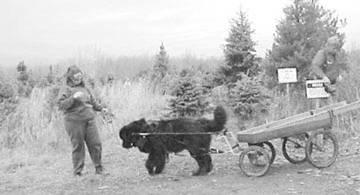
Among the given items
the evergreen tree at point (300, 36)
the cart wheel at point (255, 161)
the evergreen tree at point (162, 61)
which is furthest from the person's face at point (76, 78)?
the evergreen tree at point (162, 61)

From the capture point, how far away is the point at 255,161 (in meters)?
6.86

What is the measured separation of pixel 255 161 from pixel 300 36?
182 inches

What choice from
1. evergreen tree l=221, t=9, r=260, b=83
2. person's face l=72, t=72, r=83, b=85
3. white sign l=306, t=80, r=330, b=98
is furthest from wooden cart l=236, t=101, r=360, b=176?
evergreen tree l=221, t=9, r=260, b=83

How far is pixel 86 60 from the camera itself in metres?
13.7

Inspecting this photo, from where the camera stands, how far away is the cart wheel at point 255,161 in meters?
6.67

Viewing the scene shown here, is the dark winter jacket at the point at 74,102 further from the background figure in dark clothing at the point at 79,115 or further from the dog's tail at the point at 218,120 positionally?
the dog's tail at the point at 218,120

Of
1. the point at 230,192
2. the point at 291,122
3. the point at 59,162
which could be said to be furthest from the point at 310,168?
the point at 59,162

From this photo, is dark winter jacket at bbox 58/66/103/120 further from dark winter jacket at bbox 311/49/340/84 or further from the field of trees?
dark winter jacket at bbox 311/49/340/84

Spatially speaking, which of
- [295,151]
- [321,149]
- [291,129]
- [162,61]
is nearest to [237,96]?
[295,151]

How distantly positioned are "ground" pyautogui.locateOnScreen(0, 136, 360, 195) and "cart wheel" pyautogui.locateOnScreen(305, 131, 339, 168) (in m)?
0.12

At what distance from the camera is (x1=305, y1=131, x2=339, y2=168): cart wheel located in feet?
22.7

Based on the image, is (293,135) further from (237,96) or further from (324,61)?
(237,96)

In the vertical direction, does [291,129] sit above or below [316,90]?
below

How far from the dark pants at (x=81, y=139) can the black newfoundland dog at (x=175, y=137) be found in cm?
72
